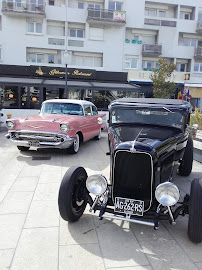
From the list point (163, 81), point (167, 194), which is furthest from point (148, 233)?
point (163, 81)

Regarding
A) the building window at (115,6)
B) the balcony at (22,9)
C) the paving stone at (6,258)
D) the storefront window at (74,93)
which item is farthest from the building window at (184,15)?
the paving stone at (6,258)

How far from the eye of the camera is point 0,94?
59.1 ft

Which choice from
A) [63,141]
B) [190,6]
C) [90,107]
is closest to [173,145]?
[63,141]

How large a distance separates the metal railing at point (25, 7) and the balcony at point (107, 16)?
15.4 ft

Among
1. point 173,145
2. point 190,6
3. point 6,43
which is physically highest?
point 190,6

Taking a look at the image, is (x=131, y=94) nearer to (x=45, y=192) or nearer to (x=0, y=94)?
(x=0, y=94)

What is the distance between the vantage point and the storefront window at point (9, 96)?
59.8 ft

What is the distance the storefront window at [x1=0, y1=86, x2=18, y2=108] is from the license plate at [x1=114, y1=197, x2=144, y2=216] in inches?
672

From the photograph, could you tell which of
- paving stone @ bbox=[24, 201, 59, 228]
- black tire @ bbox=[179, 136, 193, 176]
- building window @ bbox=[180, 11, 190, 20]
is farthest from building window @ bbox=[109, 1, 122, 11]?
paving stone @ bbox=[24, 201, 59, 228]

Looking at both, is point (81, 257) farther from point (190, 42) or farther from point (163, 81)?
point (190, 42)

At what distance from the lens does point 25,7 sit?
22.4m

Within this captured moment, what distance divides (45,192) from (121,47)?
883 inches

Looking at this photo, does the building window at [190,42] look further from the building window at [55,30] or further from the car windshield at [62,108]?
the car windshield at [62,108]

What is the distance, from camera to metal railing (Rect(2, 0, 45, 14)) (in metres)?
21.8
